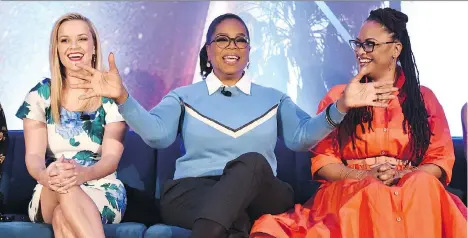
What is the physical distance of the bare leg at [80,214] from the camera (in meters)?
2.36

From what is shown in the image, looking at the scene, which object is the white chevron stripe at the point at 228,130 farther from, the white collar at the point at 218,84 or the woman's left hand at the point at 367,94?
the woman's left hand at the point at 367,94

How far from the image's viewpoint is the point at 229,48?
2891 millimetres

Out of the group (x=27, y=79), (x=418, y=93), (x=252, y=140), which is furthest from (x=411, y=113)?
(x=27, y=79)

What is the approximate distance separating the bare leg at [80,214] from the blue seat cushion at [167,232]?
0.71 ft

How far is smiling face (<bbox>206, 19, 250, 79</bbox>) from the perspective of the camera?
2.90m

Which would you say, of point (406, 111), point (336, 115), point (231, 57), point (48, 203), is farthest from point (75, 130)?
point (406, 111)

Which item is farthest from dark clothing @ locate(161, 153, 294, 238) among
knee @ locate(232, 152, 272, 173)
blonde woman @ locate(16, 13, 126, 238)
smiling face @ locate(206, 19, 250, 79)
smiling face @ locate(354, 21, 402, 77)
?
smiling face @ locate(354, 21, 402, 77)

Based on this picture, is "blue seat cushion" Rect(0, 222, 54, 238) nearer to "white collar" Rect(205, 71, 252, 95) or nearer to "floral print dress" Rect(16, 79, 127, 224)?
"floral print dress" Rect(16, 79, 127, 224)

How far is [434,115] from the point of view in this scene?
2.81m

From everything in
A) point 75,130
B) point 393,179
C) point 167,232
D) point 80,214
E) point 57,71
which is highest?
point 57,71

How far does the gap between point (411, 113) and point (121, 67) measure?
1.50m

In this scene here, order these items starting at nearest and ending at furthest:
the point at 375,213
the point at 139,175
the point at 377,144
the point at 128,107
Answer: the point at 375,213 → the point at 128,107 → the point at 377,144 → the point at 139,175

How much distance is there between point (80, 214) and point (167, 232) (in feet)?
1.13

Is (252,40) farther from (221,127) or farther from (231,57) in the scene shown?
(221,127)
